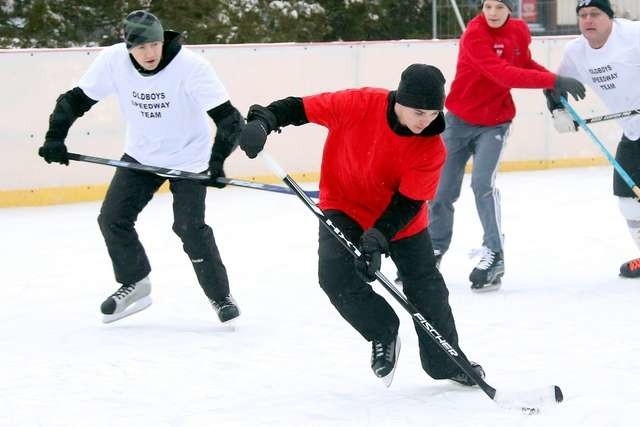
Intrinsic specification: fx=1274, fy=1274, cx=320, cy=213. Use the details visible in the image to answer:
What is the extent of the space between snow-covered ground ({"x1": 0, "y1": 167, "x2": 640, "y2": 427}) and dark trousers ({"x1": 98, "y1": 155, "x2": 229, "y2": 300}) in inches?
8.1

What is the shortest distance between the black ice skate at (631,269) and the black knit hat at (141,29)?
7.91ft

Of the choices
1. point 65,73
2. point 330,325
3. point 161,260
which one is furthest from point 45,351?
point 65,73

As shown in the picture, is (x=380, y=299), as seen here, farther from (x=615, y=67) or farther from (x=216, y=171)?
(x=615, y=67)

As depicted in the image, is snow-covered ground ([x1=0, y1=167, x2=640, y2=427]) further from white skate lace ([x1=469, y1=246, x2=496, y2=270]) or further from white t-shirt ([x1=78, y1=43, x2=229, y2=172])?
white t-shirt ([x1=78, y1=43, x2=229, y2=172])

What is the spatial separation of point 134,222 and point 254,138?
1220 mm

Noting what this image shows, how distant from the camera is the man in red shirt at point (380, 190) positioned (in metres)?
3.51

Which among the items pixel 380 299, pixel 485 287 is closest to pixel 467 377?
pixel 380 299

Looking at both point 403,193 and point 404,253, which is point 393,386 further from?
point 403,193

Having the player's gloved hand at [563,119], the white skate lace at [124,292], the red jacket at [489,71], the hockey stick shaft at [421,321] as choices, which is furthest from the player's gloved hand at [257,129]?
the player's gloved hand at [563,119]

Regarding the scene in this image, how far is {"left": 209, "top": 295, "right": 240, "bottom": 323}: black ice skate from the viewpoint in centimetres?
467

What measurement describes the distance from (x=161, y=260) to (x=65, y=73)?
85.6 inches

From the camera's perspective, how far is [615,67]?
17.4ft

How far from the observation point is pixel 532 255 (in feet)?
20.6

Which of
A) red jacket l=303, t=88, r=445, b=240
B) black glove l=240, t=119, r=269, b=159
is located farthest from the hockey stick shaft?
black glove l=240, t=119, r=269, b=159
